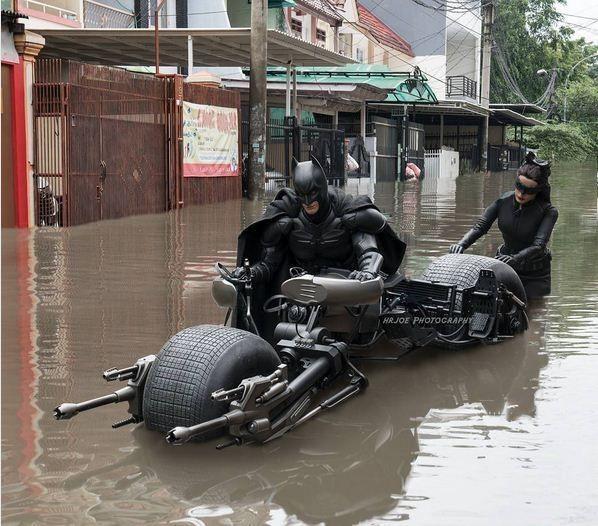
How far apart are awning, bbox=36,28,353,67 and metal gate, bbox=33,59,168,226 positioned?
2.58 metres

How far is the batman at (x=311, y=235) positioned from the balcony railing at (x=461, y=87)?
139ft

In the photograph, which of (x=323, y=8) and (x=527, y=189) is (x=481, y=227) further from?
(x=323, y=8)

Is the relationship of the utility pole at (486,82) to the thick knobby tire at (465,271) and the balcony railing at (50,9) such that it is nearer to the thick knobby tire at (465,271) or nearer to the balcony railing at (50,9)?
the balcony railing at (50,9)

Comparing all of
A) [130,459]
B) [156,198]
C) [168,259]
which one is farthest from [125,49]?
[130,459]

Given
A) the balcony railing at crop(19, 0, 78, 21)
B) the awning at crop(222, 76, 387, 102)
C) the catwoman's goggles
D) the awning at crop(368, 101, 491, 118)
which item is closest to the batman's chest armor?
the catwoman's goggles

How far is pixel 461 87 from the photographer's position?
1961 inches

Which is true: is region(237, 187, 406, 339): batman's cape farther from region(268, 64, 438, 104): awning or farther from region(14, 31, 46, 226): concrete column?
region(268, 64, 438, 104): awning

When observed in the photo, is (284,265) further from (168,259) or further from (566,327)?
(168,259)

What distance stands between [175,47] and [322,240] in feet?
58.5

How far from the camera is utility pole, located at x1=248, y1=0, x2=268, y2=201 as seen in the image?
1977 centimetres

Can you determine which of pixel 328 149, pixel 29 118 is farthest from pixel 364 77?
pixel 29 118

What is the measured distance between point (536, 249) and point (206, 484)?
4846mm

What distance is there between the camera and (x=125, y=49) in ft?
76.4

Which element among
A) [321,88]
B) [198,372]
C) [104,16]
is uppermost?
[104,16]
